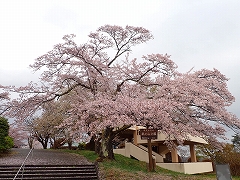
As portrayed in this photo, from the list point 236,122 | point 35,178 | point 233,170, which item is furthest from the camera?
point 233,170

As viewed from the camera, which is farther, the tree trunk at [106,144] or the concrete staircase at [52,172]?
the tree trunk at [106,144]

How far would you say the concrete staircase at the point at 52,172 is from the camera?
1122 cm

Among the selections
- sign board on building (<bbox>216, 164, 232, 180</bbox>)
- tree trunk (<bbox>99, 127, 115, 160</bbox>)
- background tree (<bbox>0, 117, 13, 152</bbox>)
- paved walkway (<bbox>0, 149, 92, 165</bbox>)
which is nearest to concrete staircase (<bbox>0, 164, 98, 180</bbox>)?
paved walkway (<bbox>0, 149, 92, 165</bbox>)

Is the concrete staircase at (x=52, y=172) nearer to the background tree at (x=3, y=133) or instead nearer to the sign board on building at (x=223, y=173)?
the background tree at (x=3, y=133)

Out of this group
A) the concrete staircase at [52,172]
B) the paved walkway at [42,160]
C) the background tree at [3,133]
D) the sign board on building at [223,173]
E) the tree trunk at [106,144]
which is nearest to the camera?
the sign board on building at [223,173]

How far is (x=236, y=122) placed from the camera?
12547mm

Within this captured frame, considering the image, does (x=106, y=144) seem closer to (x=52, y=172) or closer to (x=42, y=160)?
(x=52, y=172)

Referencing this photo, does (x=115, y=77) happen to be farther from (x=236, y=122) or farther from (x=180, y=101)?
(x=236, y=122)

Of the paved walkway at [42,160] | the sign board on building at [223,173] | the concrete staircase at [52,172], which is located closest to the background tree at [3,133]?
the paved walkway at [42,160]

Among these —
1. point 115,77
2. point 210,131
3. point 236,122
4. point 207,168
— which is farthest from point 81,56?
point 207,168

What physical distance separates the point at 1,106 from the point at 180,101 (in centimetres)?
1127

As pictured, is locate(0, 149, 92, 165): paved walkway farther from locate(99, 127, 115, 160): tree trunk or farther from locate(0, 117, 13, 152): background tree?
locate(99, 127, 115, 160): tree trunk

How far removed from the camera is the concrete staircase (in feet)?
36.8

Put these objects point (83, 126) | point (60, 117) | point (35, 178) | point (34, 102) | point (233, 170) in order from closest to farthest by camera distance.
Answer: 1. point (35, 178)
2. point (83, 126)
3. point (34, 102)
4. point (60, 117)
5. point (233, 170)
